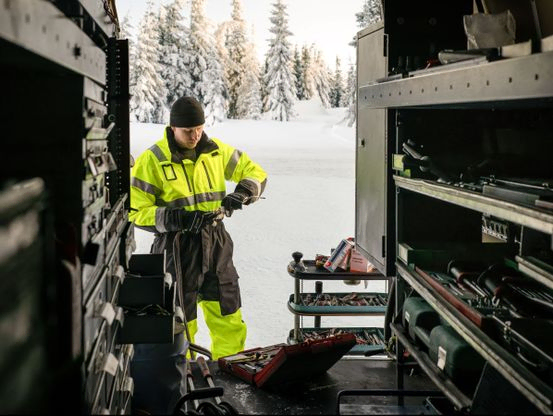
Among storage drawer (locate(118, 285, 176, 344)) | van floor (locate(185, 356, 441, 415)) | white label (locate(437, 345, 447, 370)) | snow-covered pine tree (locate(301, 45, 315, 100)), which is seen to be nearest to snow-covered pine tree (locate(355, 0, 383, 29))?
van floor (locate(185, 356, 441, 415))

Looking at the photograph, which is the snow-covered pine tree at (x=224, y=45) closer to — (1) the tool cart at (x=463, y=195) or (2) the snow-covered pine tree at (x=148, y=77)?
(2) the snow-covered pine tree at (x=148, y=77)

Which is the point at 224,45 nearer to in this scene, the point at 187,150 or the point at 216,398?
the point at 187,150

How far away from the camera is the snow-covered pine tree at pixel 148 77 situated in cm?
1607

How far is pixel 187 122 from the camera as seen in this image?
187 inches

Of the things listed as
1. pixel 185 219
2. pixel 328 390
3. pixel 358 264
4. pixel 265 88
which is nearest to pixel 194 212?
pixel 185 219

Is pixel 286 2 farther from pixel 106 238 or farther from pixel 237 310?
pixel 106 238

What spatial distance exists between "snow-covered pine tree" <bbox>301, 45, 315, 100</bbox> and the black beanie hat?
28310 mm

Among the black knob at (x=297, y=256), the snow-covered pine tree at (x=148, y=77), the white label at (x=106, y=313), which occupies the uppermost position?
the snow-covered pine tree at (x=148, y=77)

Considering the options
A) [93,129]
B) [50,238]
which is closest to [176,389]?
[93,129]

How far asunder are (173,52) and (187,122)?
13.8 meters

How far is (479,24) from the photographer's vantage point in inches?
93.4

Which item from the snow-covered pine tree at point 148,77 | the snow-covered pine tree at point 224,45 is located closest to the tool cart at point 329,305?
the snow-covered pine tree at point 148,77

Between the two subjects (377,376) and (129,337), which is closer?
(129,337)

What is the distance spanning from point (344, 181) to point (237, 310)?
35.9 ft
